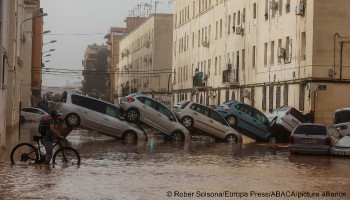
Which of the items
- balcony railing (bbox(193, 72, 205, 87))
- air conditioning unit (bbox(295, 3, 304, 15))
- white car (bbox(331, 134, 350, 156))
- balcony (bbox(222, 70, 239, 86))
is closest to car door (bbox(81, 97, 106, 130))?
white car (bbox(331, 134, 350, 156))

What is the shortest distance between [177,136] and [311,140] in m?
9.58

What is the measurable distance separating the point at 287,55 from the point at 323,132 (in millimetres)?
19035

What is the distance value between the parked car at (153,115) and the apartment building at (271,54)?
32.2ft

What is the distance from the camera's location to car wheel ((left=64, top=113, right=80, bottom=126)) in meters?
35.2

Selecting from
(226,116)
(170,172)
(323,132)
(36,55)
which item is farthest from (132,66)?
(170,172)

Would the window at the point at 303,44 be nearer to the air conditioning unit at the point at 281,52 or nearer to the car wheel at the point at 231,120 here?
the air conditioning unit at the point at 281,52

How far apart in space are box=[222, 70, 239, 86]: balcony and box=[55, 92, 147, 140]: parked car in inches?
945

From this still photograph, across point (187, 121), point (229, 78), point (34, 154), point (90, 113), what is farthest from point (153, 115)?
point (229, 78)

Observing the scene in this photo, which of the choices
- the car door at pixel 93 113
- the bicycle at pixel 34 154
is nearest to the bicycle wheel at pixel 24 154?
the bicycle at pixel 34 154

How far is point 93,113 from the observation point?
117 ft

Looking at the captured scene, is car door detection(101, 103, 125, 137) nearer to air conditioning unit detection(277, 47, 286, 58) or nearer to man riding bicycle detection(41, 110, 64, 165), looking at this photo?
air conditioning unit detection(277, 47, 286, 58)

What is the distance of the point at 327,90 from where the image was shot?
44.1 meters

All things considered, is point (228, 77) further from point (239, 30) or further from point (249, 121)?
point (249, 121)

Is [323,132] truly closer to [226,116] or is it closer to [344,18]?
[226,116]
